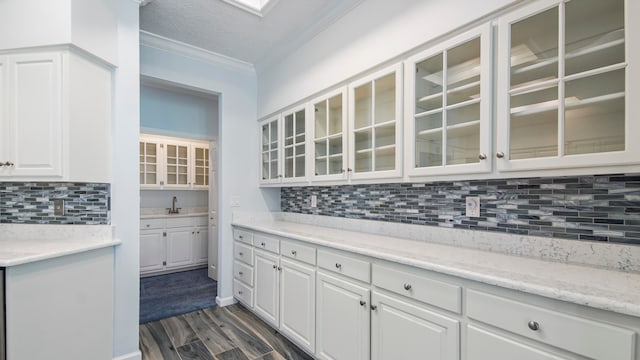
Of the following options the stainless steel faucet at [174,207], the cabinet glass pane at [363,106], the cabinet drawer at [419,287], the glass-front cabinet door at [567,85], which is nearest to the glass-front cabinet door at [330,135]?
the cabinet glass pane at [363,106]

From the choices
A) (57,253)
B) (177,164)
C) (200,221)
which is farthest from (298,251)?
(177,164)

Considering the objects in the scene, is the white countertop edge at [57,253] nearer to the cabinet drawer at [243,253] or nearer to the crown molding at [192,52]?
the cabinet drawer at [243,253]

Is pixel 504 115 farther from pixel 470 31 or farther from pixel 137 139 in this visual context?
pixel 137 139

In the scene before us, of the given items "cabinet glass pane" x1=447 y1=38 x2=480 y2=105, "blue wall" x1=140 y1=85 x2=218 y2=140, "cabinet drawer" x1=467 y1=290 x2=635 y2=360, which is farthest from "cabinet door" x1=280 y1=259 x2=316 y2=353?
"blue wall" x1=140 y1=85 x2=218 y2=140

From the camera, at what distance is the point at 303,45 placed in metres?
→ 2.83

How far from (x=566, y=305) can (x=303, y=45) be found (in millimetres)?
2692

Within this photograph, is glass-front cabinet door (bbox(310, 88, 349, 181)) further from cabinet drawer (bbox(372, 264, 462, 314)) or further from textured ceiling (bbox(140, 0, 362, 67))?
cabinet drawer (bbox(372, 264, 462, 314))

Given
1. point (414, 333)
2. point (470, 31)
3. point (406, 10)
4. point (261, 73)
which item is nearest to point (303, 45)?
point (261, 73)

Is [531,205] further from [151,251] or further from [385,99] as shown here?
[151,251]

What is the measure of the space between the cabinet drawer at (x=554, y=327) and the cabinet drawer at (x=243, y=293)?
2.25m

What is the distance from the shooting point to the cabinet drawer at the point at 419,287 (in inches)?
52.6

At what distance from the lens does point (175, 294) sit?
3678 millimetres

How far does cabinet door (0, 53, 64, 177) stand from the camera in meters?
1.98

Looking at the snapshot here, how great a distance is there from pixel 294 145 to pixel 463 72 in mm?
1705
